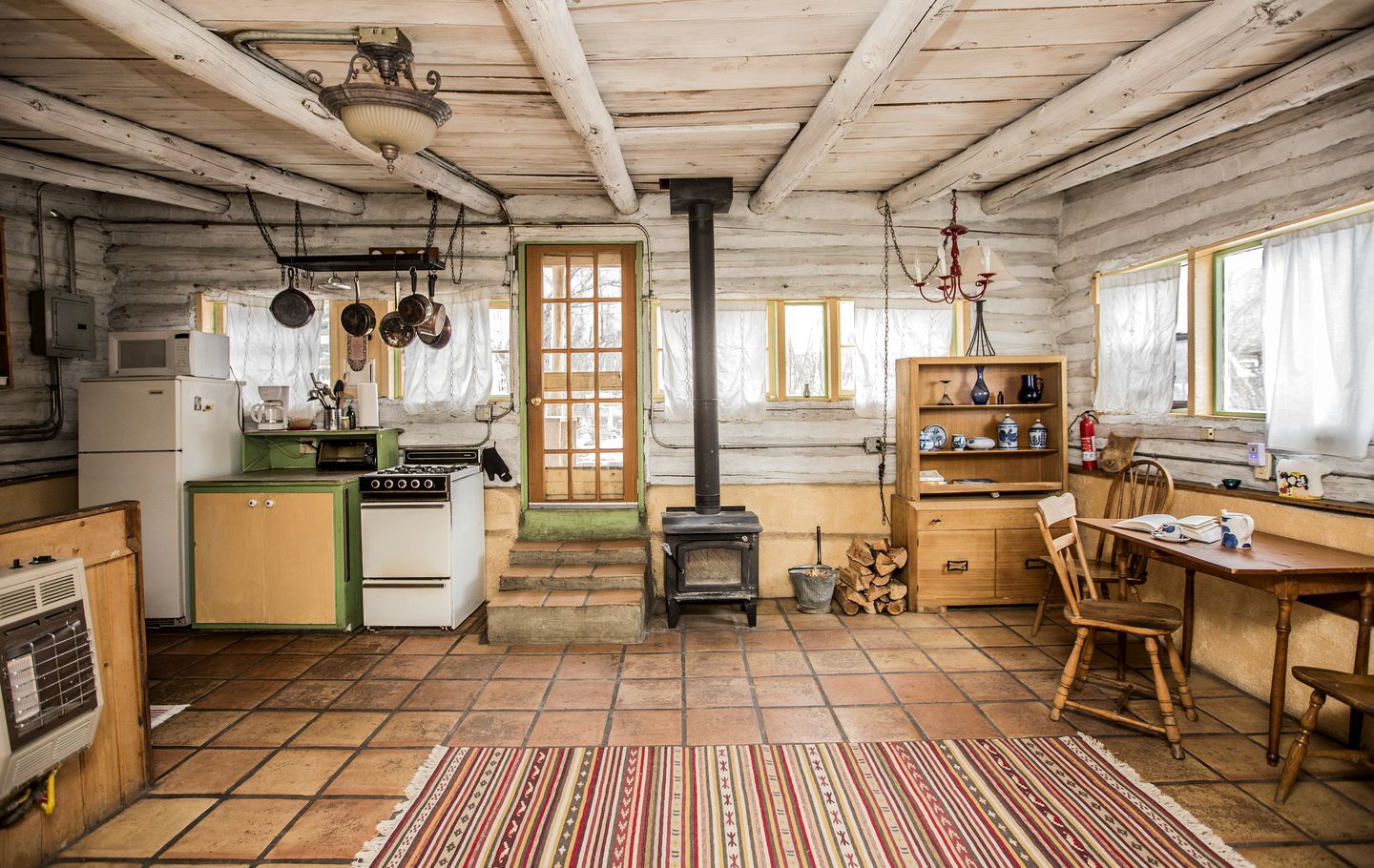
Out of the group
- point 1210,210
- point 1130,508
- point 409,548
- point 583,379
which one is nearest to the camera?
point 1210,210

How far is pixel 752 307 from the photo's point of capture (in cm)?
516

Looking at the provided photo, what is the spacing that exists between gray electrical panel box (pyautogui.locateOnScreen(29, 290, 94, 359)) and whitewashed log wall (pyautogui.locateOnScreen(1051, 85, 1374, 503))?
7238mm

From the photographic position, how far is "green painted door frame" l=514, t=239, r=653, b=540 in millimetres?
5168

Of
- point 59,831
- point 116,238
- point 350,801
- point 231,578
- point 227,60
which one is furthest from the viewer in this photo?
point 116,238

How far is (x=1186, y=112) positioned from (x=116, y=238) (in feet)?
23.5

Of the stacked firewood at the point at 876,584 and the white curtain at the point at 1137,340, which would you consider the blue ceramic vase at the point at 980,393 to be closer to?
the white curtain at the point at 1137,340

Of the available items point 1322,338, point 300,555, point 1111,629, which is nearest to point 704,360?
point 1111,629

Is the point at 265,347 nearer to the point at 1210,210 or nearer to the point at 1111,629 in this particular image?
the point at 1111,629

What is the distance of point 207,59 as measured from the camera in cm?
269

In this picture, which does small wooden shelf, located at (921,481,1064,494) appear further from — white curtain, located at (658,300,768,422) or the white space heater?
the white space heater

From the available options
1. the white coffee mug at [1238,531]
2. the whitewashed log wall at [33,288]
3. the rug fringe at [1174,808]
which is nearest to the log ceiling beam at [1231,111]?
the white coffee mug at [1238,531]

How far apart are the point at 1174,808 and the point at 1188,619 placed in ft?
5.23

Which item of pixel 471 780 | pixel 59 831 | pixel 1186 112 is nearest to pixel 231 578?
pixel 59 831

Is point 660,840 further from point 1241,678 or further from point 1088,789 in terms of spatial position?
point 1241,678
